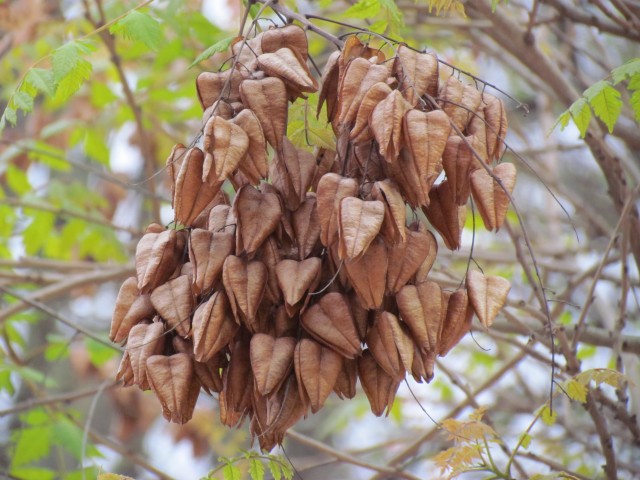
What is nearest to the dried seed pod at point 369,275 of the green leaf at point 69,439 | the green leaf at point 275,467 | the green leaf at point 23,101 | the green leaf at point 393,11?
the green leaf at point 275,467

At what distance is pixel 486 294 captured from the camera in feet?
4.03

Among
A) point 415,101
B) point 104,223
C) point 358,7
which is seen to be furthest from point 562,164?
point 415,101

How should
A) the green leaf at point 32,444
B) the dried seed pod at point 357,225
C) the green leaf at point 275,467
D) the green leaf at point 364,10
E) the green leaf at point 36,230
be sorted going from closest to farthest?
the dried seed pod at point 357,225
the green leaf at point 275,467
the green leaf at point 364,10
the green leaf at point 32,444
the green leaf at point 36,230

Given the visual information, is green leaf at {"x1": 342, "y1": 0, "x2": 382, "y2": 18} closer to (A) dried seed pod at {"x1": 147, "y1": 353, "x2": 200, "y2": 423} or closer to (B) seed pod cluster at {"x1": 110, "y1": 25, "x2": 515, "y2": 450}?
(B) seed pod cluster at {"x1": 110, "y1": 25, "x2": 515, "y2": 450}

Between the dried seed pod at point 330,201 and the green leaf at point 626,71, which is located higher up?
the green leaf at point 626,71

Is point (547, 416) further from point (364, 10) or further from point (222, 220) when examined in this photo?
point (364, 10)

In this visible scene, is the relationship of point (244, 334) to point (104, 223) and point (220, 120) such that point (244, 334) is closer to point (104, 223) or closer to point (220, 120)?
point (220, 120)

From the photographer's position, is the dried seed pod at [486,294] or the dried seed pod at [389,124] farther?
the dried seed pod at [486,294]

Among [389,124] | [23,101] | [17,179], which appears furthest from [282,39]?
[17,179]

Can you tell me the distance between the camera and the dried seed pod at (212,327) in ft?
3.67

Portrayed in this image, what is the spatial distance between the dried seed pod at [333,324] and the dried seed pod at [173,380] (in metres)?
0.18

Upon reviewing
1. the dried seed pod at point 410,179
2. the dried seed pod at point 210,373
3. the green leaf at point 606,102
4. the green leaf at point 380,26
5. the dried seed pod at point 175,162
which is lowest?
the dried seed pod at point 210,373

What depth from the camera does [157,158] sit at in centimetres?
431

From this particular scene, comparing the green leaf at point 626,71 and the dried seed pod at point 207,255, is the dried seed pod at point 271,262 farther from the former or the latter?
the green leaf at point 626,71
